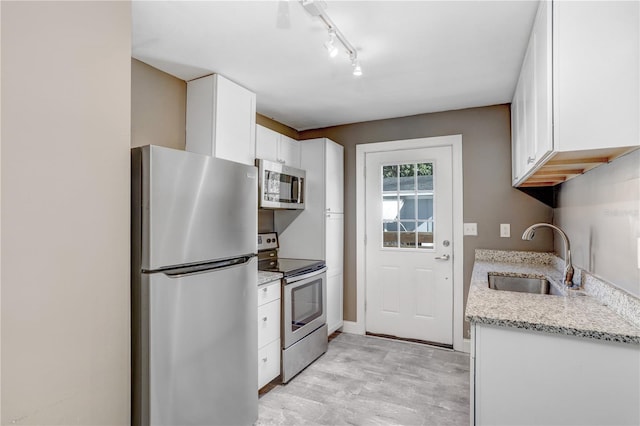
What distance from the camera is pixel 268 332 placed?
2.47 m

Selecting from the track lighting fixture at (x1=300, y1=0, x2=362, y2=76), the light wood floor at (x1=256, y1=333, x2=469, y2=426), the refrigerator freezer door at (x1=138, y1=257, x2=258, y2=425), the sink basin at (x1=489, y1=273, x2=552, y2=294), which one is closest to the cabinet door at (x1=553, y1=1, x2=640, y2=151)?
the track lighting fixture at (x1=300, y1=0, x2=362, y2=76)

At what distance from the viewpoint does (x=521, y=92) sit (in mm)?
2277

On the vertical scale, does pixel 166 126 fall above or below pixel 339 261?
above

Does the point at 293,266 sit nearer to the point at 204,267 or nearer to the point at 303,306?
the point at 303,306

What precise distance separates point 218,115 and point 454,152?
2.17 metres

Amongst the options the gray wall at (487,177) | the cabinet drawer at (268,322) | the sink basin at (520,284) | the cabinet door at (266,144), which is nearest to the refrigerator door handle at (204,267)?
the cabinet drawer at (268,322)

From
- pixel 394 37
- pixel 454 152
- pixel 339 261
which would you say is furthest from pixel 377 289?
pixel 394 37

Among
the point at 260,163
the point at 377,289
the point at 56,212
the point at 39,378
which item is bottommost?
the point at 377,289

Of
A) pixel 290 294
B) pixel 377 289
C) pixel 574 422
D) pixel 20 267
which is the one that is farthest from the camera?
pixel 377 289

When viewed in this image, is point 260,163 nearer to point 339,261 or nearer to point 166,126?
point 166,126

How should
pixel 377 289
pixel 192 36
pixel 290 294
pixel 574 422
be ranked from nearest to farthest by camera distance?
pixel 574 422
pixel 192 36
pixel 290 294
pixel 377 289

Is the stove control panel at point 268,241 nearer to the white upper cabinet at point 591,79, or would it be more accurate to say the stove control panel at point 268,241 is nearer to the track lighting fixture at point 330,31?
the track lighting fixture at point 330,31

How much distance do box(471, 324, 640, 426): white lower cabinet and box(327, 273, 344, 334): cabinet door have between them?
2065 millimetres

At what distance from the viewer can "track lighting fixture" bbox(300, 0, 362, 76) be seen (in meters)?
1.54
